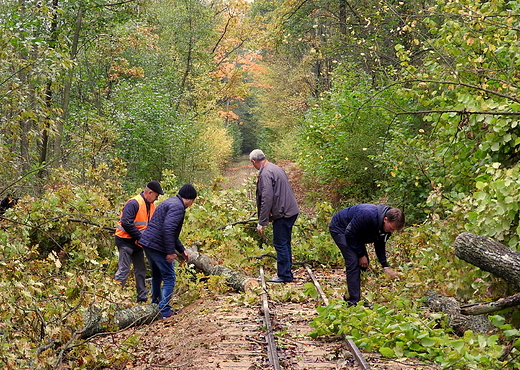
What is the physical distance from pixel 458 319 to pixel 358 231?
1.69 metres

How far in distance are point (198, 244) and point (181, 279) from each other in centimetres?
272

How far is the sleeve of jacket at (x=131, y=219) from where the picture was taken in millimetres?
8844

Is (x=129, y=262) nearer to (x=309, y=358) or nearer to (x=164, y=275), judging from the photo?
(x=164, y=275)

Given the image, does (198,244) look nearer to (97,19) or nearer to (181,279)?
(181,279)

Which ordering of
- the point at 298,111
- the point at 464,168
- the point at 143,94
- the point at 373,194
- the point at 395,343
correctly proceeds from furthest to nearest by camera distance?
the point at 298,111 < the point at 143,94 < the point at 373,194 < the point at 464,168 < the point at 395,343

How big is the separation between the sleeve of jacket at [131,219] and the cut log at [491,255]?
Result: 5.29 meters

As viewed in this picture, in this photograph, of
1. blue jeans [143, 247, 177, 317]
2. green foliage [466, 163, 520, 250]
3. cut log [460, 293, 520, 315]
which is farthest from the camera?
blue jeans [143, 247, 177, 317]

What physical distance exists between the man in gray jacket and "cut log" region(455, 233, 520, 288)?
3753 millimetres

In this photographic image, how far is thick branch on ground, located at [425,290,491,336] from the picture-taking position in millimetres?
6438

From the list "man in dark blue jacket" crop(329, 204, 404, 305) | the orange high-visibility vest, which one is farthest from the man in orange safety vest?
"man in dark blue jacket" crop(329, 204, 404, 305)

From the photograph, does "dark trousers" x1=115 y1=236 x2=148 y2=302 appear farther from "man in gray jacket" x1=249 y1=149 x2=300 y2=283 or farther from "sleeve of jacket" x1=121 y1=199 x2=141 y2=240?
"man in gray jacket" x1=249 y1=149 x2=300 y2=283

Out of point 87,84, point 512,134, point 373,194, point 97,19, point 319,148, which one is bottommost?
point 373,194

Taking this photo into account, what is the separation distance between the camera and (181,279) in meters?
9.18

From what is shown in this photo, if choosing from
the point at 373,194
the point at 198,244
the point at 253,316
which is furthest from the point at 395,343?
the point at 373,194
